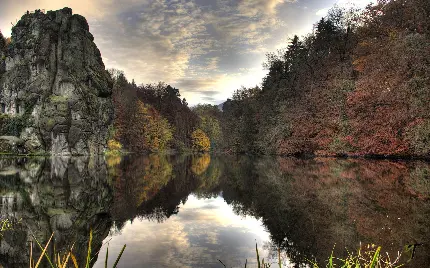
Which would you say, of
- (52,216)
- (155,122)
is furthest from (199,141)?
(52,216)

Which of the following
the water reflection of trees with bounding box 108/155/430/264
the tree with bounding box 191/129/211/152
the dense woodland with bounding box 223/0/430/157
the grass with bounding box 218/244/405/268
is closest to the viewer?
the grass with bounding box 218/244/405/268

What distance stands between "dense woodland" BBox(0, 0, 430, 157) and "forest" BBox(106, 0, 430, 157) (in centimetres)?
7

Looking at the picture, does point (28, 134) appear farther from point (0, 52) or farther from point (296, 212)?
point (296, 212)

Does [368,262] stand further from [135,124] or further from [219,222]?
[135,124]

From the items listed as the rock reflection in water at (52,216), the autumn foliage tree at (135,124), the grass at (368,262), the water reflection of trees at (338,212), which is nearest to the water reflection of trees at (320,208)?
the water reflection of trees at (338,212)

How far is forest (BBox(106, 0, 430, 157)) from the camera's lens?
25.0 metres

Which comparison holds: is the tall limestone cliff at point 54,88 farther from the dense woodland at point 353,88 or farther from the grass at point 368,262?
the grass at point 368,262

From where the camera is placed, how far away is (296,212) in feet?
30.2

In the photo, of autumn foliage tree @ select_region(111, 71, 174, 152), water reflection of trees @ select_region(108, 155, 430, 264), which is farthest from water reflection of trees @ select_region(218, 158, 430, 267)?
autumn foliage tree @ select_region(111, 71, 174, 152)

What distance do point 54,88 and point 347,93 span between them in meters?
41.8

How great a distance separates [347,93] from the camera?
110 feet

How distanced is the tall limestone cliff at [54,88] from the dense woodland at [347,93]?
7973 mm

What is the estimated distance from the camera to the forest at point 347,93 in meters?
25.0

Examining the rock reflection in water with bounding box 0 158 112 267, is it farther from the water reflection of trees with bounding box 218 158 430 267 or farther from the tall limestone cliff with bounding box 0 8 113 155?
the tall limestone cliff with bounding box 0 8 113 155
